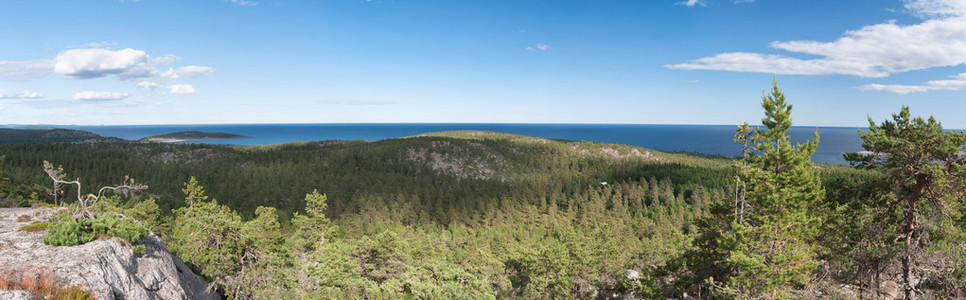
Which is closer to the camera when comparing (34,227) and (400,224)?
(34,227)

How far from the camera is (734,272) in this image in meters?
24.4

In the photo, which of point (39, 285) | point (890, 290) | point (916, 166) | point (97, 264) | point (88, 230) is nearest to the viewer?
point (39, 285)

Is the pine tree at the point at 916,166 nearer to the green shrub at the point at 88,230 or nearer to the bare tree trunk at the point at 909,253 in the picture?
the bare tree trunk at the point at 909,253

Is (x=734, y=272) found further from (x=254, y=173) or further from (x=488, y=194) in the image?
(x=254, y=173)

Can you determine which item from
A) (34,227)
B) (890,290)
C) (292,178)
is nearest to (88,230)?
(34,227)

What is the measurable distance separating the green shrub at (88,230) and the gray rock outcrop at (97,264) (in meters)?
0.36

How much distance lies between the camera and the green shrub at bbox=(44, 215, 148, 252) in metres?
18.3

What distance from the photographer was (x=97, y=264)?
16.9 m

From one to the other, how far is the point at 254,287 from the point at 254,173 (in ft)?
511

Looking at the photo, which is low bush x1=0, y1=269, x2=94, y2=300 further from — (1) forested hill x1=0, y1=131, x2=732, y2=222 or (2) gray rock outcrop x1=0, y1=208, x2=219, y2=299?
(1) forested hill x1=0, y1=131, x2=732, y2=222

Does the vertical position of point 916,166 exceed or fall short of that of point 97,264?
it exceeds it

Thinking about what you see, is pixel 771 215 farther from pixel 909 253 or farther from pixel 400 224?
pixel 400 224

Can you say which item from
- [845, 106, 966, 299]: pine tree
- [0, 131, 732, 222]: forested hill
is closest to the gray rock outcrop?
[845, 106, 966, 299]: pine tree

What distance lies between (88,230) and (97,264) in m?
4.53
